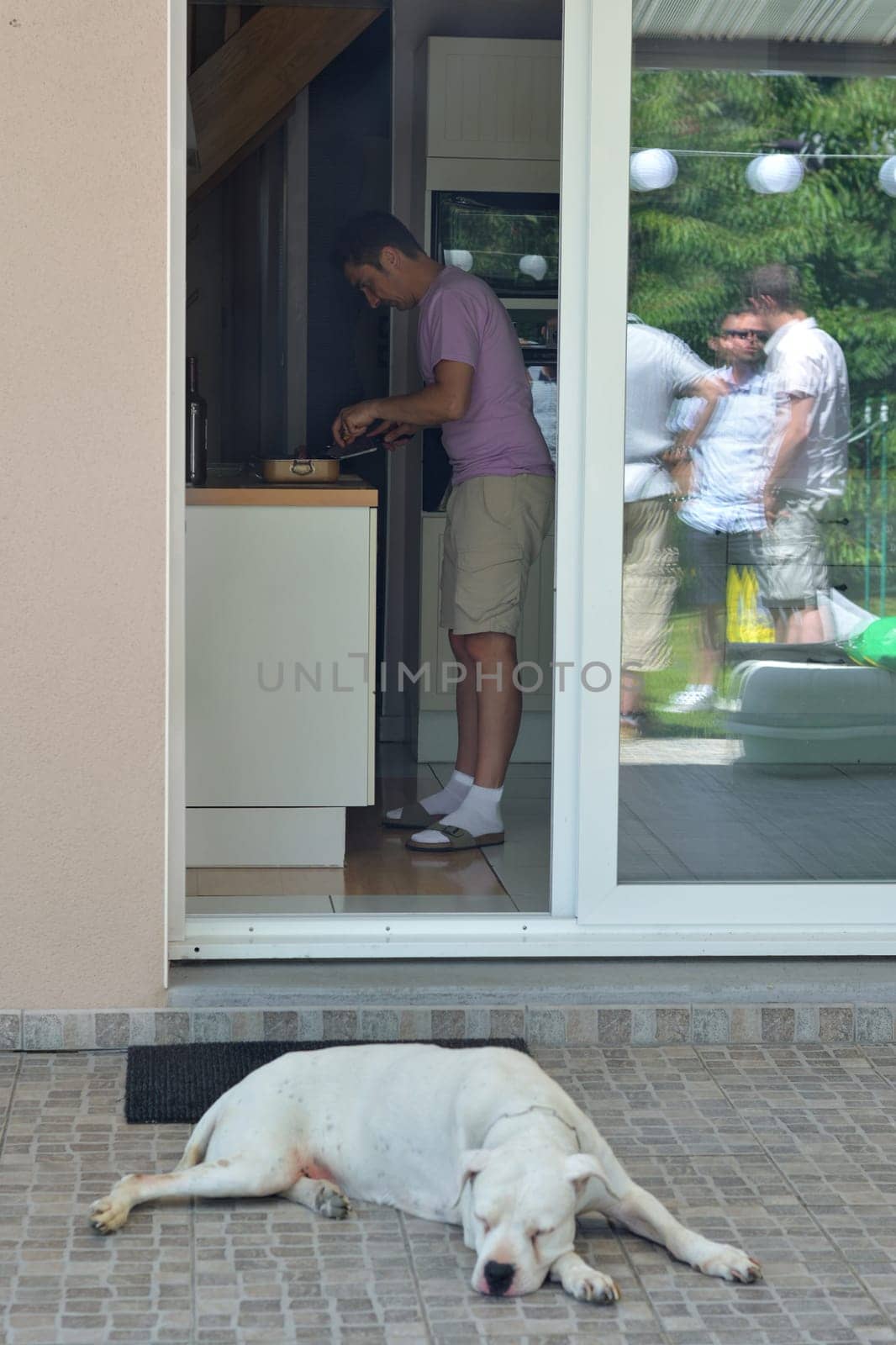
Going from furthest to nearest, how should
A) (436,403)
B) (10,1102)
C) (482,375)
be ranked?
1. (482,375)
2. (436,403)
3. (10,1102)

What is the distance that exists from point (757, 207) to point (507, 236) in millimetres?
2433

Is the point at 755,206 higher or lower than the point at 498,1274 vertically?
higher

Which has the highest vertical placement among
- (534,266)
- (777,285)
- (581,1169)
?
(534,266)

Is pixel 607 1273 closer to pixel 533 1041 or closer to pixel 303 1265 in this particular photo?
pixel 303 1265

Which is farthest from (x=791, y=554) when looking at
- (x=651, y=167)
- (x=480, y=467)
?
(x=480, y=467)

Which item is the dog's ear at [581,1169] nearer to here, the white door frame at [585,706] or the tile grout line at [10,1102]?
the tile grout line at [10,1102]

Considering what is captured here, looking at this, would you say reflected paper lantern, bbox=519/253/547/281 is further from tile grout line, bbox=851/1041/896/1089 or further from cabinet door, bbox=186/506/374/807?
tile grout line, bbox=851/1041/896/1089

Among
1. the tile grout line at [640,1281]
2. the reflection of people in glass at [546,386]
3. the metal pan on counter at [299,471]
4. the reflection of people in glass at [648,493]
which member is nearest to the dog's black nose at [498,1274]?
the tile grout line at [640,1281]

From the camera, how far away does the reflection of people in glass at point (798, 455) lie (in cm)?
348

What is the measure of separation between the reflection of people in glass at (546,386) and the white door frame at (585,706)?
222cm

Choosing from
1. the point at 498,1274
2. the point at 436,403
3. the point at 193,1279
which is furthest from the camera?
the point at 436,403

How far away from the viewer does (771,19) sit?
11.1 ft

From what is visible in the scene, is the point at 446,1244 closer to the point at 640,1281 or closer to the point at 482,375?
the point at 640,1281

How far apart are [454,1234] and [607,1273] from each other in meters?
0.26
